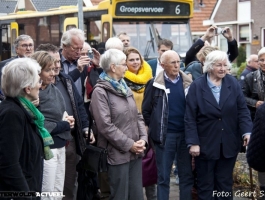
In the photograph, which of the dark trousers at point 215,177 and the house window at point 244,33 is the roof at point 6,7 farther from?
the dark trousers at point 215,177

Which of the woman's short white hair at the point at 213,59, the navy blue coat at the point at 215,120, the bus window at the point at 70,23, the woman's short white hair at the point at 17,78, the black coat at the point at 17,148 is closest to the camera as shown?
the black coat at the point at 17,148

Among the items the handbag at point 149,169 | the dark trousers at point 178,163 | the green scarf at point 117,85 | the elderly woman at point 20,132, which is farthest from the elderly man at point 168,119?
the elderly woman at point 20,132

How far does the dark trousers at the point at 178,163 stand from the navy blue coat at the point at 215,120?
0.29m

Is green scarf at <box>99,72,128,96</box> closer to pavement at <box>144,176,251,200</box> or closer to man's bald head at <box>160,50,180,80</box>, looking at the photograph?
man's bald head at <box>160,50,180,80</box>

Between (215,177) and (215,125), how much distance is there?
0.63 meters

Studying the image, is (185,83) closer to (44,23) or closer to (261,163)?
(261,163)

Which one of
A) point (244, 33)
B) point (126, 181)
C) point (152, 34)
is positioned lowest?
point (126, 181)

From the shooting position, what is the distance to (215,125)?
20.4 feet

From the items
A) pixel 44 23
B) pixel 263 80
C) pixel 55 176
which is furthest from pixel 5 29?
pixel 55 176

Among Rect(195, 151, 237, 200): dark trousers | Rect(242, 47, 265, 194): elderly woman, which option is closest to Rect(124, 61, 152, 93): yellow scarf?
Rect(195, 151, 237, 200): dark trousers

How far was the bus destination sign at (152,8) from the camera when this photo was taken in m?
15.1

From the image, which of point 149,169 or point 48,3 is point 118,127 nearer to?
point 149,169

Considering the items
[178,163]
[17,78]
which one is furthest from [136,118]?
[17,78]

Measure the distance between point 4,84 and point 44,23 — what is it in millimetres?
14248
